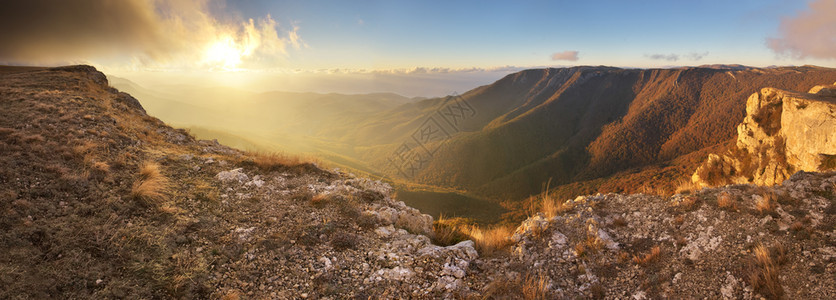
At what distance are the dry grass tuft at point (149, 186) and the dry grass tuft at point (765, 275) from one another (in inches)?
447

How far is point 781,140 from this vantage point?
77.5ft

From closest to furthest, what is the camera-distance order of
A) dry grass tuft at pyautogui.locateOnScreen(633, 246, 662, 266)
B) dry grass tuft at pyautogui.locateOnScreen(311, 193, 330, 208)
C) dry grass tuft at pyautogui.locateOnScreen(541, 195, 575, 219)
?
dry grass tuft at pyautogui.locateOnScreen(633, 246, 662, 266)
dry grass tuft at pyautogui.locateOnScreen(311, 193, 330, 208)
dry grass tuft at pyautogui.locateOnScreen(541, 195, 575, 219)

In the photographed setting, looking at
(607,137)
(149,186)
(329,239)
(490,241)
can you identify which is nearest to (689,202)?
(490,241)

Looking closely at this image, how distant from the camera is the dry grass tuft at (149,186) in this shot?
19.8ft

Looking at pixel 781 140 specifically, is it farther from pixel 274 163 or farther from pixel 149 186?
pixel 149 186

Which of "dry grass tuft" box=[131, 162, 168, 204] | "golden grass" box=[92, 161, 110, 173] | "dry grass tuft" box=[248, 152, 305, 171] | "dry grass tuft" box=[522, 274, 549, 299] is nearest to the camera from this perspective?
"dry grass tuft" box=[522, 274, 549, 299]

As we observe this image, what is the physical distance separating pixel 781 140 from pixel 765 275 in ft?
105

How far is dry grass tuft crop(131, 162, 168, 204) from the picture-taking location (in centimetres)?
604

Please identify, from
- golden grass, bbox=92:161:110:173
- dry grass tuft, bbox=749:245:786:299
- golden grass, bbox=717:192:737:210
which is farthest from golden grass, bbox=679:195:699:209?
golden grass, bbox=92:161:110:173

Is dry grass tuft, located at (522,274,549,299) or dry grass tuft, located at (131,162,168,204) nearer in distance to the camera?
dry grass tuft, located at (522,274,549,299)

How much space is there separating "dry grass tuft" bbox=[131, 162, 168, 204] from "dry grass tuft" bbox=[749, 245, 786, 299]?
1135 centimetres

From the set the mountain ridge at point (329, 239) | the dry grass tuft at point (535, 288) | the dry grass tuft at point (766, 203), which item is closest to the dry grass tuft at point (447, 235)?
the mountain ridge at point (329, 239)

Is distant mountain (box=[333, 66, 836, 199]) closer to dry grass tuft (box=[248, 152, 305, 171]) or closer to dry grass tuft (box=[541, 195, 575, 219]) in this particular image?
dry grass tuft (box=[248, 152, 305, 171])

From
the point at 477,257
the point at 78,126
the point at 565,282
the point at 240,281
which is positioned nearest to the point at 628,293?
the point at 565,282
